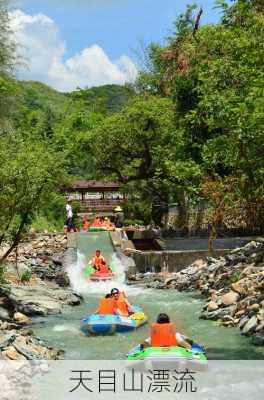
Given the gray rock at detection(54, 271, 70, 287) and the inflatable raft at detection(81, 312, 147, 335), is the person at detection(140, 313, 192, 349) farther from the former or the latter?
the gray rock at detection(54, 271, 70, 287)

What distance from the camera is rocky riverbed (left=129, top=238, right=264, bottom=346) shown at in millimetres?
13649

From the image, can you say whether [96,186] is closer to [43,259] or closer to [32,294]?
[43,259]

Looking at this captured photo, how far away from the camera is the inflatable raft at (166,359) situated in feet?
32.6

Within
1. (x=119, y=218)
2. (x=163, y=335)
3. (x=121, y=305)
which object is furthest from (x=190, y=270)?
(x=119, y=218)

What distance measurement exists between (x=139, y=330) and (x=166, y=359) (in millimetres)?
4287

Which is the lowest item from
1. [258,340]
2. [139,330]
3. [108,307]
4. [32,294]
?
[139,330]

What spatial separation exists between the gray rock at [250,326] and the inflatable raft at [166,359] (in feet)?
9.52

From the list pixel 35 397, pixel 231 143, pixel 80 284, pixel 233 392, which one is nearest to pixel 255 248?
pixel 80 284

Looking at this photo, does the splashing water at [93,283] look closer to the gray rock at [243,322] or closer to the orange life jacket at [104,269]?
the orange life jacket at [104,269]

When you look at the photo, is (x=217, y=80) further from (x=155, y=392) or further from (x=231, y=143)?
(x=155, y=392)

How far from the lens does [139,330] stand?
14.2 meters

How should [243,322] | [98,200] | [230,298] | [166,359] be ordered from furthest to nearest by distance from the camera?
1. [98,200]
2. [230,298]
3. [243,322]
4. [166,359]

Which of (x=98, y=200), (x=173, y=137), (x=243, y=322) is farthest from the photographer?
(x=98, y=200)

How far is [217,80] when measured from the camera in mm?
14070
